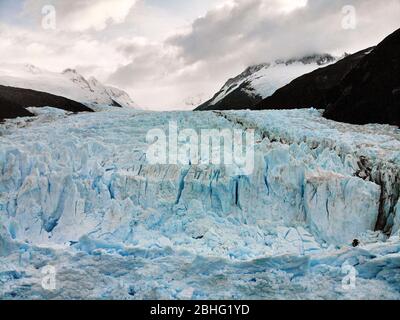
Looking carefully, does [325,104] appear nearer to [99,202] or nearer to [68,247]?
[99,202]

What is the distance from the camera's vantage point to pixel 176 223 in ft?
37.6

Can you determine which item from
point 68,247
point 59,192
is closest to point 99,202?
point 59,192

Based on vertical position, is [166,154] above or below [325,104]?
below

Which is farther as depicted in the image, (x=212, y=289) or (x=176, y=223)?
(x=176, y=223)

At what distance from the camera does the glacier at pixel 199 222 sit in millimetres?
8680

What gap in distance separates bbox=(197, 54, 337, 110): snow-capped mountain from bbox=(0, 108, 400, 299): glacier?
3698 centimetres

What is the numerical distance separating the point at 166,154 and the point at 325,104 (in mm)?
12167

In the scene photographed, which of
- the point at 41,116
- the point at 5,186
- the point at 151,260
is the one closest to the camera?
the point at 151,260

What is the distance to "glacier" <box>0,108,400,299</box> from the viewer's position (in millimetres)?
8680

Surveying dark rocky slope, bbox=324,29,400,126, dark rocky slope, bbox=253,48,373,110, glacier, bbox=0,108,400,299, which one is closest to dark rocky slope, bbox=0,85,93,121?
dark rocky slope, bbox=253,48,373,110
